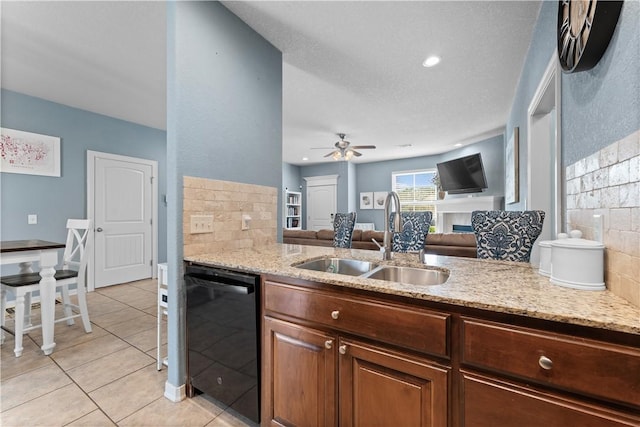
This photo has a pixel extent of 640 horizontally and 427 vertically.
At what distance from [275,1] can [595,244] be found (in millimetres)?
2179

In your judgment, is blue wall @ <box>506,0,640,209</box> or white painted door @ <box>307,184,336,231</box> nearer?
blue wall @ <box>506,0,640,209</box>

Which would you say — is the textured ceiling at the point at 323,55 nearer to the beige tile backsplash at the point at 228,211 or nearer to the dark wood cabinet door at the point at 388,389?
the beige tile backsplash at the point at 228,211

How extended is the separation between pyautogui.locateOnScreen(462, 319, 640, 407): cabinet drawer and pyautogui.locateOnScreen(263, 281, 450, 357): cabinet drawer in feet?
0.31

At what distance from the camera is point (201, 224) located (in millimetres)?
1761

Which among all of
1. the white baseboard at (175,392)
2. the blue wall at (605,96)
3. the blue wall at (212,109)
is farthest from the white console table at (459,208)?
the white baseboard at (175,392)

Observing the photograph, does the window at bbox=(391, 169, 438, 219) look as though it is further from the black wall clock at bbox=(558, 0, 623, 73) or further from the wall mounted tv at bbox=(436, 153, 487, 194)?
the black wall clock at bbox=(558, 0, 623, 73)

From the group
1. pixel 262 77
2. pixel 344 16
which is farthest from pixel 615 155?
pixel 262 77

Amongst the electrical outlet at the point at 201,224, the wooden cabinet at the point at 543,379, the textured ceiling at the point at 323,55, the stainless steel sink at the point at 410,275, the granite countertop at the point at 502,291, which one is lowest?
the wooden cabinet at the point at 543,379

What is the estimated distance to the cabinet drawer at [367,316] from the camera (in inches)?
35.7

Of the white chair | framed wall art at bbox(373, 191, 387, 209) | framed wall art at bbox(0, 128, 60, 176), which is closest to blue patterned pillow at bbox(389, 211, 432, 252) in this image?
the white chair

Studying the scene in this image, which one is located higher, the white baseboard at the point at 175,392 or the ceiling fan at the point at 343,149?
the ceiling fan at the point at 343,149

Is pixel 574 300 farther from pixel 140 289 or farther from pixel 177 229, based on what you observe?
pixel 140 289

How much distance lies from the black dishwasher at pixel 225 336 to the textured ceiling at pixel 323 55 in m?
1.86

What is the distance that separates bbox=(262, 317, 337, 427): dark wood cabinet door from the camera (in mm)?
1130
